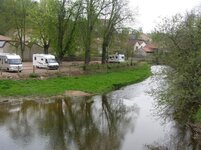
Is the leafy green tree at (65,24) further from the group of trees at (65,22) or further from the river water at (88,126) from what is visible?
the river water at (88,126)

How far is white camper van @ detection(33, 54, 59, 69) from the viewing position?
52384 millimetres

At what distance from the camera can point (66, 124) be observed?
Answer: 2792 cm

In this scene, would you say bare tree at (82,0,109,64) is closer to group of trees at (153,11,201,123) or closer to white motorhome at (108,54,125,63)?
white motorhome at (108,54,125,63)

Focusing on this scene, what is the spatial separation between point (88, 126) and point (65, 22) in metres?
31.2

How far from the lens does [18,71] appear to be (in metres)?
45.6

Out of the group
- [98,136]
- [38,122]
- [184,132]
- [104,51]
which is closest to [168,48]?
Answer: [184,132]

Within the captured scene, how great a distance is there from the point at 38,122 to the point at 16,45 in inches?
1707

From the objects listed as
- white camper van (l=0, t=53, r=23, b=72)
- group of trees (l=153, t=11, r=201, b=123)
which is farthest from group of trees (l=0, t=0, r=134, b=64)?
group of trees (l=153, t=11, r=201, b=123)

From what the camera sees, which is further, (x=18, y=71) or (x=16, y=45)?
(x=16, y=45)

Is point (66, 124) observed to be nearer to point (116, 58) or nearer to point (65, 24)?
point (65, 24)

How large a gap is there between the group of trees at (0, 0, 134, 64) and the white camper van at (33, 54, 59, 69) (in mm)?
4158

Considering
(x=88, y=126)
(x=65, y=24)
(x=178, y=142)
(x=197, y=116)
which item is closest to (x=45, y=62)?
(x=65, y=24)

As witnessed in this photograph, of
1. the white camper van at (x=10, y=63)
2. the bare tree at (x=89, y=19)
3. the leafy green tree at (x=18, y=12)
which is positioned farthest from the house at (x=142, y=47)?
the white camper van at (x=10, y=63)

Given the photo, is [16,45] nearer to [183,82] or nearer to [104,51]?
[104,51]
